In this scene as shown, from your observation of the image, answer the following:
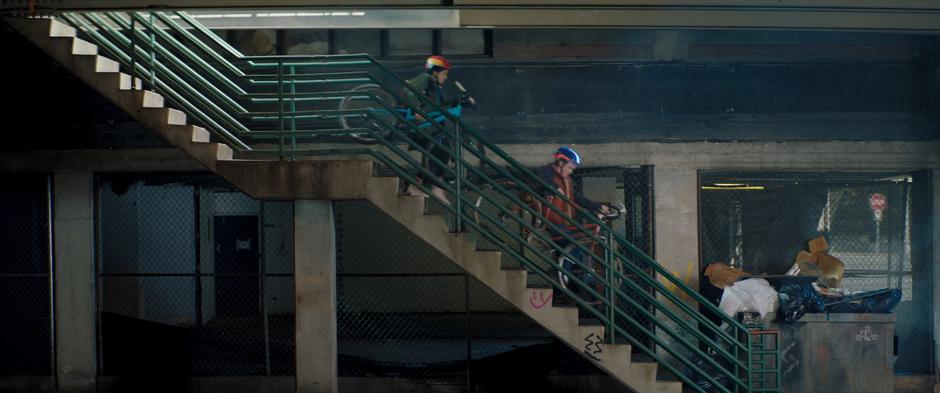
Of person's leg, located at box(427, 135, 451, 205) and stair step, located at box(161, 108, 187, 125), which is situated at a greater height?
stair step, located at box(161, 108, 187, 125)

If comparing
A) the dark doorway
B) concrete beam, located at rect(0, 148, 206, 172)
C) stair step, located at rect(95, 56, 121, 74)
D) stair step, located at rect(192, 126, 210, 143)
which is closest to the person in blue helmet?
stair step, located at rect(192, 126, 210, 143)

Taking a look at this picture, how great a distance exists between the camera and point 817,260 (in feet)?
43.9

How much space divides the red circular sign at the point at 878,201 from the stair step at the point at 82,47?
33.8ft

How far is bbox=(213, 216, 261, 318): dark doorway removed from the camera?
63.6ft

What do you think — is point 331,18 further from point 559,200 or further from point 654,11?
point 654,11

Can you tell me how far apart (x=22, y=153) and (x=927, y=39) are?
1166cm

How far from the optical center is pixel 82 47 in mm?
10117

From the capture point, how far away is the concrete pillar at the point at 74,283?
41.6ft

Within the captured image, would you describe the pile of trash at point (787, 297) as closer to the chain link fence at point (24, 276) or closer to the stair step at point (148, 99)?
the stair step at point (148, 99)

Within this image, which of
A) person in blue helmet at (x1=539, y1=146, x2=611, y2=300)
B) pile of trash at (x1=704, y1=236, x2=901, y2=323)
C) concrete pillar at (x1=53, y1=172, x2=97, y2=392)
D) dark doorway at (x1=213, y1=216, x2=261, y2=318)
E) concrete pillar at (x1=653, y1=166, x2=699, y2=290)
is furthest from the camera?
dark doorway at (x1=213, y1=216, x2=261, y2=318)

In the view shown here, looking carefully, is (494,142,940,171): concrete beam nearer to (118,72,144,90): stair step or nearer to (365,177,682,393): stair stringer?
(365,177,682,393): stair stringer

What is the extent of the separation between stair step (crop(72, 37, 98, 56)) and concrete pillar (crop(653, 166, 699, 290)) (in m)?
6.62

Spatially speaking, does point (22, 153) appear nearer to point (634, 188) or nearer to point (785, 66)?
point (634, 188)

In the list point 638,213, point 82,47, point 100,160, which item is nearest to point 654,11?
point 638,213
